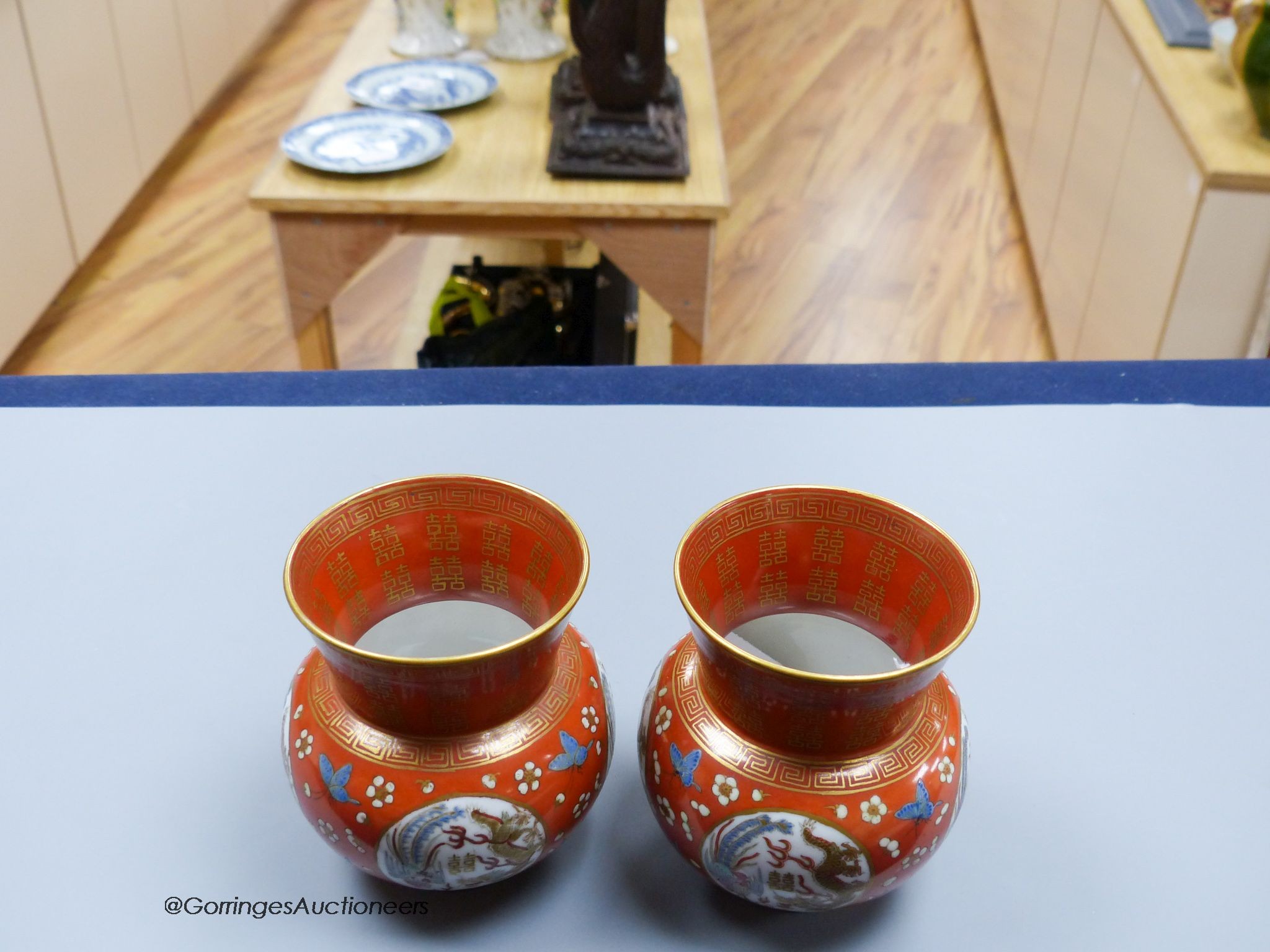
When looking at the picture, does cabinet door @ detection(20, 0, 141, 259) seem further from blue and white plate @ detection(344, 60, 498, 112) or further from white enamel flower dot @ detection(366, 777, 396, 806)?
white enamel flower dot @ detection(366, 777, 396, 806)

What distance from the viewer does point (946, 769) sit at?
414 mm

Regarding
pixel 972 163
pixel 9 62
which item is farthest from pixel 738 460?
pixel 972 163

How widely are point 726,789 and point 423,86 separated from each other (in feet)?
4.26

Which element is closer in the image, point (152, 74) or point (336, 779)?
point (336, 779)

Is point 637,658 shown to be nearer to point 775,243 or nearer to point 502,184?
point 502,184

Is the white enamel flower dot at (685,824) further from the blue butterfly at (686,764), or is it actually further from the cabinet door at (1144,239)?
the cabinet door at (1144,239)

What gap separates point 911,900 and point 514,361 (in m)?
1.04

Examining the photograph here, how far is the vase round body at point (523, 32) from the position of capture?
1.61m

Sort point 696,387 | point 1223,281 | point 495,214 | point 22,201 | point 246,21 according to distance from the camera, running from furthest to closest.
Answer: point 246,21, point 22,201, point 1223,281, point 495,214, point 696,387

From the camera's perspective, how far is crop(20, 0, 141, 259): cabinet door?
178 centimetres

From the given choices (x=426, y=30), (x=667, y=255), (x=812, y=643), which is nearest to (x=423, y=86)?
(x=426, y=30)

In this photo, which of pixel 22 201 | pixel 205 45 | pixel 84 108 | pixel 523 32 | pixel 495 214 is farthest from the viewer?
pixel 205 45

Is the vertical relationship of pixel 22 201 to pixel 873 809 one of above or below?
below

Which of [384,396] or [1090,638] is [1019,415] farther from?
[384,396]
